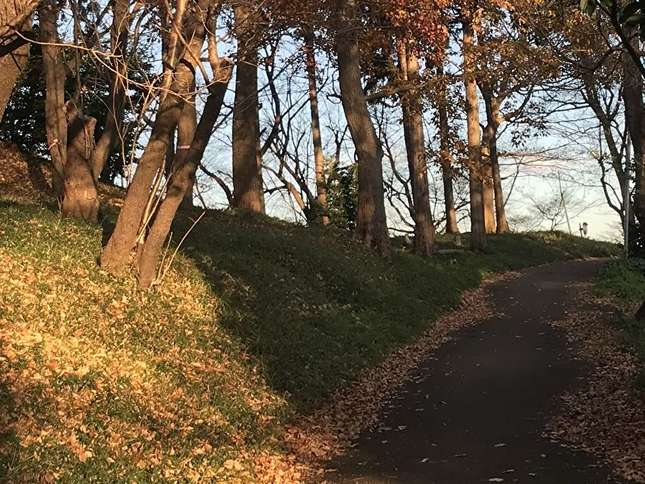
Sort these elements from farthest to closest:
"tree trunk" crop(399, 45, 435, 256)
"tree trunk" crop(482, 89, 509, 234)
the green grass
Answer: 1. "tree trunk" crop(482, 89, 509, 234)
2. "tree trunk" crop(399, 45, 435, 256)
3. the green grass

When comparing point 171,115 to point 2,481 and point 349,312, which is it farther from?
point 2,481

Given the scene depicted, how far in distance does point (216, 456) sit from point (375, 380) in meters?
4.70

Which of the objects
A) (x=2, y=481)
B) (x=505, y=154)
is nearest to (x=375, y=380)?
(x=2, y=481)

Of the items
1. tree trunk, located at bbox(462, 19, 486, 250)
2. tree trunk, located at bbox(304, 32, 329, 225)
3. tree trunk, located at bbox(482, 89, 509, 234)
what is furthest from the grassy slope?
tree trunk, located at bbox(482, 89, 509, 234)

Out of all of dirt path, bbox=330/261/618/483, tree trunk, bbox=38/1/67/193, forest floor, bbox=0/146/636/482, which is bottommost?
dirt path, bbox=330/261/618/483

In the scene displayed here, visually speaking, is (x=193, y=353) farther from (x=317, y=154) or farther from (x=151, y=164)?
(x=317, y=154)

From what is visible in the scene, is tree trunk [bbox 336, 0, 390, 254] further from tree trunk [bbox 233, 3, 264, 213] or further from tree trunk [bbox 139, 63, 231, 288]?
tree trunk [bbox 139, 63, 231, 288]

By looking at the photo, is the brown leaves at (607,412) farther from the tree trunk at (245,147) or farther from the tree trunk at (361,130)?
the tree trunk at (245,147)

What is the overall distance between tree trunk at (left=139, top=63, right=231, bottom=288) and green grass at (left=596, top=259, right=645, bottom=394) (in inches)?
284

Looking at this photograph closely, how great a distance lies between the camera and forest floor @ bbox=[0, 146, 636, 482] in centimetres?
600

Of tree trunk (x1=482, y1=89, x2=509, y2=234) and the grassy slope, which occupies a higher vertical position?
tree trunk (x1=482, y1=89, x2=509, y2=234)

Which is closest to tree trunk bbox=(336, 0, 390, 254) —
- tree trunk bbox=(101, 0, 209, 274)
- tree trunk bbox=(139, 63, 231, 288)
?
tree trunk bbox=(139, 63, 231, 288)

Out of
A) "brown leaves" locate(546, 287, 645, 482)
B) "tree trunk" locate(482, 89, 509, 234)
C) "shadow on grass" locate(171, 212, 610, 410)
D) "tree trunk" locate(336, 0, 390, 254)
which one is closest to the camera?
"brown leaves" locate(546, 287, 645, 482)

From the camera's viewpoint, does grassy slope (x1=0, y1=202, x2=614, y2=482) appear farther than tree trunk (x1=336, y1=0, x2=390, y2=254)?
No
